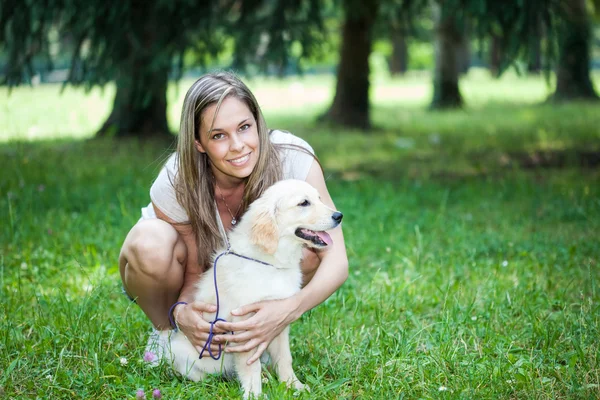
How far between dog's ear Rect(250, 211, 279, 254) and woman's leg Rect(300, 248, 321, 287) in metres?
0.42

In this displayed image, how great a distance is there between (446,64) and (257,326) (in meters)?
15.0

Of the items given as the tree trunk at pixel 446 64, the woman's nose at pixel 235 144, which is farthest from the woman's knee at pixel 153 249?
the tree trunk at pixel 446 64

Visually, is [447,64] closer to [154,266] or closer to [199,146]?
[199,146]

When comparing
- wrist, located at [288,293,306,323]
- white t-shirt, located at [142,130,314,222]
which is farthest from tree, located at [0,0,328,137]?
wrist, located at [288,293,306,323]

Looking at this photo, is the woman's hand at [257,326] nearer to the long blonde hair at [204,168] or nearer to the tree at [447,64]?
the long blonde hair at [204,168]

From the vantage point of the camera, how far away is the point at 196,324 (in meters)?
2.82

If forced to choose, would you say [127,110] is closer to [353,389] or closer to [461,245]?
[461,245]

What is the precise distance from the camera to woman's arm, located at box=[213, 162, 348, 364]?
2.71m

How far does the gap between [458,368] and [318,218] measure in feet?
2.86

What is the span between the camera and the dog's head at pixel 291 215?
2771 millimetres

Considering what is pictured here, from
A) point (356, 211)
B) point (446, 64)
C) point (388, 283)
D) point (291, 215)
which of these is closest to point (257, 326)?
point (291, 215)

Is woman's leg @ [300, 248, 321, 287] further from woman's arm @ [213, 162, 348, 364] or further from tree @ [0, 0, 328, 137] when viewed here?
tree @ [0, 0, 328, 137]

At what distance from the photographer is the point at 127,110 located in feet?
32.5

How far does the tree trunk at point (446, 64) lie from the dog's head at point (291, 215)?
14066 millimetres
